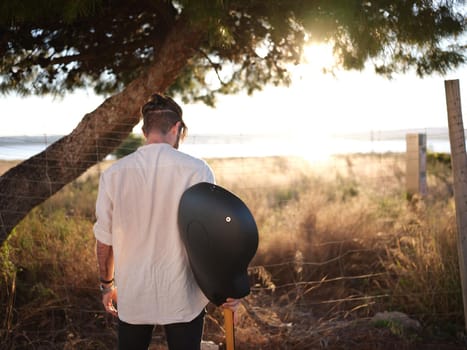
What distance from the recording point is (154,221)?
210 centimetres

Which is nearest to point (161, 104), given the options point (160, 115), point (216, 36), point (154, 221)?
point (160, 115)

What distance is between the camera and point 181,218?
2041mm

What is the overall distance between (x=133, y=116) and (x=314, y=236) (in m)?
2.42

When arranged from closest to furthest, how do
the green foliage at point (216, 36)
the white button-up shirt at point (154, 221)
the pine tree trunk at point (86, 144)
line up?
the white button-up shirt at point (154, 221) → the green foliage at point (216, 36) → the pine tree trunk at point (86, 144)

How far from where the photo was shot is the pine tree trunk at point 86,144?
4160 mm

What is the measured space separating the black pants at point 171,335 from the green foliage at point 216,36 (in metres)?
1.73

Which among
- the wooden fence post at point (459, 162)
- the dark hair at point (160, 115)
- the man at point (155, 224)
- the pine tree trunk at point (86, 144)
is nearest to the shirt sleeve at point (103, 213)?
the man at point (155, 224)

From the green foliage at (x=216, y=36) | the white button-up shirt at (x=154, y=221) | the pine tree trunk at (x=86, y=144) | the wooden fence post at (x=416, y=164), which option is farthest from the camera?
the wooden fence post at (x=416, y=164)

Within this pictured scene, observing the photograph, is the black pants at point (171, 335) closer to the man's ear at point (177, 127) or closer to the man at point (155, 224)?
the man at point (155, 224)

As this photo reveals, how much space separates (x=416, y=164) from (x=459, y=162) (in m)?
4.00

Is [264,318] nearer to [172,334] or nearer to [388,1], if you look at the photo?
[172,334]

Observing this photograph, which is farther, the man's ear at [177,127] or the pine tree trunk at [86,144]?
the pine tree trunk at [86,144]

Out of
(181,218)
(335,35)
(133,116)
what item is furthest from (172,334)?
(133,116)

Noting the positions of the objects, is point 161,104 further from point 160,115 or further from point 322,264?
point 322,264
